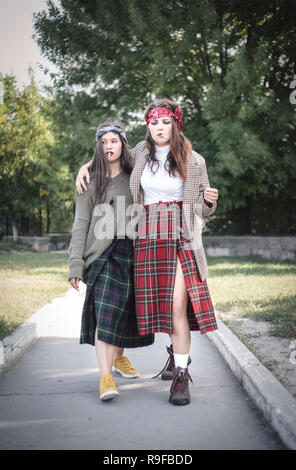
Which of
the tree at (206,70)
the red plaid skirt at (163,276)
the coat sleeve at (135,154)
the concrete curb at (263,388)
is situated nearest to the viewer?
the concrete curb at (263,388)

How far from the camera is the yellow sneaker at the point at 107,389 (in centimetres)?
354

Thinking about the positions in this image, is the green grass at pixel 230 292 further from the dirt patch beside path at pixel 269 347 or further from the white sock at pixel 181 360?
the white sock at pixel 181 360

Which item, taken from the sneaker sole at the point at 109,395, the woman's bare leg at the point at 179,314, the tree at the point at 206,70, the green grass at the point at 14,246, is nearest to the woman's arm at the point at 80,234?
the woman's bare leg at the point at 179,314

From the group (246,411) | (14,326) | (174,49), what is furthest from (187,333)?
(174,49)

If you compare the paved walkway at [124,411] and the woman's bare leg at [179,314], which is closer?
the paved walkway at [124,411]

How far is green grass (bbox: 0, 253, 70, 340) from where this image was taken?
248 inches

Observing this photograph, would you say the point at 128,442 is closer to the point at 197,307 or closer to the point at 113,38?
the point at 197,307

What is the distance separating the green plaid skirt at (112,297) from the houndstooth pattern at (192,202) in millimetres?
277

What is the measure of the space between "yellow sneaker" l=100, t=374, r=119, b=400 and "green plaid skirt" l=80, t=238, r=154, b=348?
27 centimetres

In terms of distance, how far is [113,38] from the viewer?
14805mm

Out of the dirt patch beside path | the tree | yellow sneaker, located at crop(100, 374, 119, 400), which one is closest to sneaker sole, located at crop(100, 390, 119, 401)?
yellow sneaker, located at crop(100, 374, 119, 400)

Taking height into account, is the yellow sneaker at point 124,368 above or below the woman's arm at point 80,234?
below

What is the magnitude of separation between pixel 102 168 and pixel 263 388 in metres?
2.06

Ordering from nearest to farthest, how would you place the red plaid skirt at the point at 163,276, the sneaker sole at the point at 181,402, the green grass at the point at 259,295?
the sneaker sole at the point at 181,402, the red plaid skirt at the point at 163,276, the green grass at the point at 259,295
